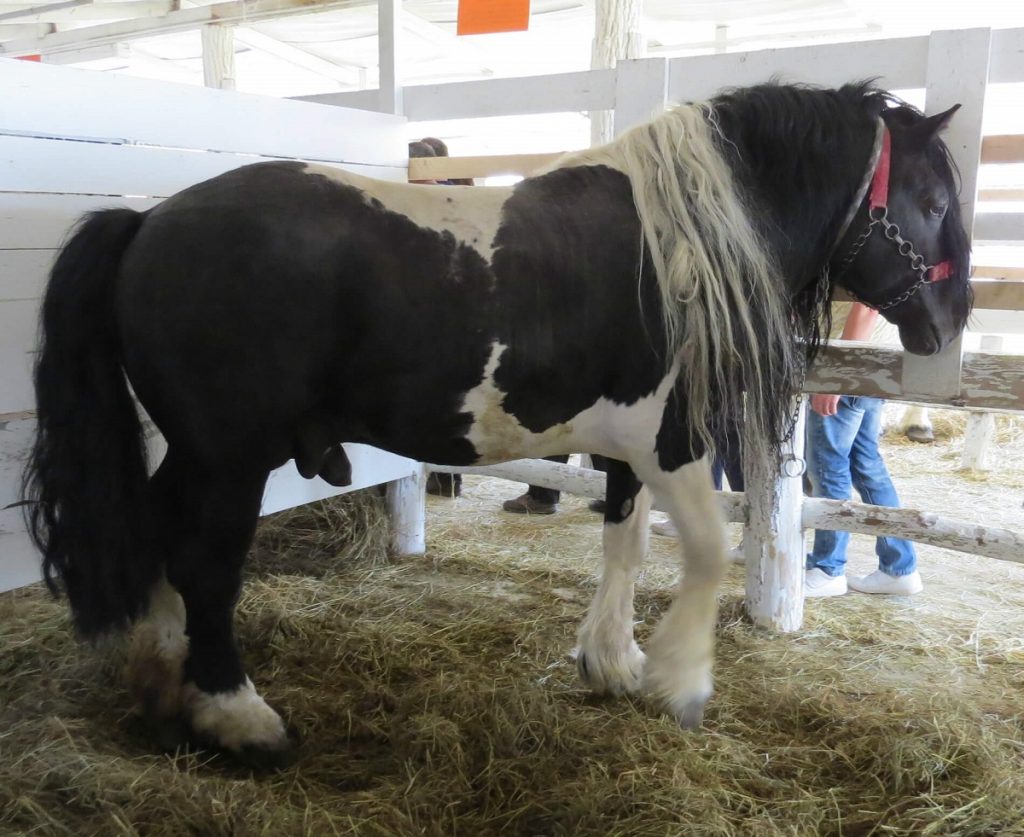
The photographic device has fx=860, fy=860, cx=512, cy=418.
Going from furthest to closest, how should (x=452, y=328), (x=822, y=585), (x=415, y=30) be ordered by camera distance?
(x=415, y=30) < (x=822, y=585) < (x=452, y=328)

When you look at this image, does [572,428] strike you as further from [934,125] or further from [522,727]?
[934,125]

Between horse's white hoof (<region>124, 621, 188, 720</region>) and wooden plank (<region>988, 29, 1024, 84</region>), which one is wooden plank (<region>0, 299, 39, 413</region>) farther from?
wooden plank (<region>988, 29, 1024, 84</region>)

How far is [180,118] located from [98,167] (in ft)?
1.02

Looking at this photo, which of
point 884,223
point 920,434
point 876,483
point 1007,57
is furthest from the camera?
point 920,434

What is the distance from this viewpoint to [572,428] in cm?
219

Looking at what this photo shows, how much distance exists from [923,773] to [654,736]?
25.2 inches

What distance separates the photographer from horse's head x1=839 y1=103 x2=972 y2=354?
2211mm

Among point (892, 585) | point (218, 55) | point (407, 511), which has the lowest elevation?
point (892, 585)

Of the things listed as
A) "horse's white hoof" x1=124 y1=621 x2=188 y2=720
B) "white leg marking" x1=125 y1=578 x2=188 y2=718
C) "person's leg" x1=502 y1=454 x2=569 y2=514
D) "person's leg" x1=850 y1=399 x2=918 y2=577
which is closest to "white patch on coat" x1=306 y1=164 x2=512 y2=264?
"white leg marking" x1=125 y1=578 x2=188 y2=718

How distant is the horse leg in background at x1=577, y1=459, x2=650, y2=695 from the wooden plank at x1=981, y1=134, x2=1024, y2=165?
1358 millimetres

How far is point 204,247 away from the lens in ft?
6.16

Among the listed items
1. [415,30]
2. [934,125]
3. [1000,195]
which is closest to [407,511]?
[934,125]

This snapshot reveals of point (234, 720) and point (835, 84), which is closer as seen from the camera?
point (234, 720)

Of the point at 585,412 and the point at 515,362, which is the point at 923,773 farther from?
the point at 515,362
